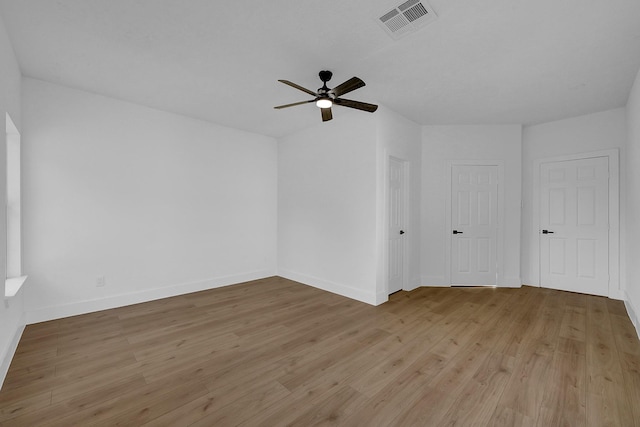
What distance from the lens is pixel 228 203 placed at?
4.98 metres

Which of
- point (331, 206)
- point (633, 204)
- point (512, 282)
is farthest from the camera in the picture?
point (512, 282)

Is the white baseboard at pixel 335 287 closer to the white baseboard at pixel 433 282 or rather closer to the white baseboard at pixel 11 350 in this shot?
the white baseboard at pixel 433 282

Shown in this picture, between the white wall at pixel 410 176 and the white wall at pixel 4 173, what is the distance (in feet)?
12.3

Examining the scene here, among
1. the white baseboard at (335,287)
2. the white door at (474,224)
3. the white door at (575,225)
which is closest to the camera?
the white baseboard at (335,287)

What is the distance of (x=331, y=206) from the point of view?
4.62 m

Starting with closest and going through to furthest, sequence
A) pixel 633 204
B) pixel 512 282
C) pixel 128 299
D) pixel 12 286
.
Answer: pixel 12 286 → pixel 633 204 → pixel 128 299 → pixel 512 282

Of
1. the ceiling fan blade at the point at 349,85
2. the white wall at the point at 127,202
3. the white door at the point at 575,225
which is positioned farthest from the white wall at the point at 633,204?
the white wall at the point at 127,202

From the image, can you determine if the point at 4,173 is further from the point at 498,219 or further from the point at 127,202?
the point at 498,219

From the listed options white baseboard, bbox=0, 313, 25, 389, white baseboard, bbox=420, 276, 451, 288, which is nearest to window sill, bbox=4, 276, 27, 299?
white baseboard, bbox=0, 313, 25, 389

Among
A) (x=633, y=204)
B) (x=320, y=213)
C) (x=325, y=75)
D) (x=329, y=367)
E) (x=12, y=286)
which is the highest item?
(x=325, y=75)

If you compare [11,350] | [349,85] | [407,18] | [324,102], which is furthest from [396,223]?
[11,350]

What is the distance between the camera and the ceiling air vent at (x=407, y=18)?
6.65 ft

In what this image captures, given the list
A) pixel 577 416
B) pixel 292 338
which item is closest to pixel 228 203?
pixel 292 338

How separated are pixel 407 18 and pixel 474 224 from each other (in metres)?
3.82
